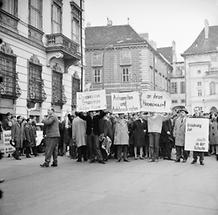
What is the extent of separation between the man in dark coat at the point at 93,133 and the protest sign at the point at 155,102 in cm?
175

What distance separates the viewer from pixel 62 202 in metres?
5.57

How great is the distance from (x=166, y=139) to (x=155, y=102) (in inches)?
61.8

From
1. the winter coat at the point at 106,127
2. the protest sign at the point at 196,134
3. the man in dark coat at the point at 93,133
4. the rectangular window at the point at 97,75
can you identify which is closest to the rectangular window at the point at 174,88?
the rectangular window at the point at 97,75

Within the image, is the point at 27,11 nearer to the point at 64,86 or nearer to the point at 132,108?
the point at 64,86

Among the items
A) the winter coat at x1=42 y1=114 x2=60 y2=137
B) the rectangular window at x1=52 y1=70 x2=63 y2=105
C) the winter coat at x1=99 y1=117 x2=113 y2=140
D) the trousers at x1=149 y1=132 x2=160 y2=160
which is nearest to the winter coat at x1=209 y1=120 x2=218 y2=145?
the trousers at x1=149 y1=132 x2=160 y2=160

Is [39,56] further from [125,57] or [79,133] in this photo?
[125,57]

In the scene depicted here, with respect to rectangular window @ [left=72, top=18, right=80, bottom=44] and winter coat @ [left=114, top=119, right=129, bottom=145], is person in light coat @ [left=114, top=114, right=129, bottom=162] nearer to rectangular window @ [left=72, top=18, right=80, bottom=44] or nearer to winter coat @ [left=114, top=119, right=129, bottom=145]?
winter coat @ [left=114, top=119, right=129, bottom=145]

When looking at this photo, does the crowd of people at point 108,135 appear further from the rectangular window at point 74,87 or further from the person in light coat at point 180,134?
the rectangular window at point 74,87

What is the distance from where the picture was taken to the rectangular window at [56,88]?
2019 cm

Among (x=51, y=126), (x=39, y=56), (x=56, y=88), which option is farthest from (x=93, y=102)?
(x=56, y=88)

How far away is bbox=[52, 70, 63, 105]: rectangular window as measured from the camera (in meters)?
20.2

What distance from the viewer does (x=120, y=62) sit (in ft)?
156

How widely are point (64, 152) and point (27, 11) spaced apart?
308 inches

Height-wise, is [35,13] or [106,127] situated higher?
[35,13]
